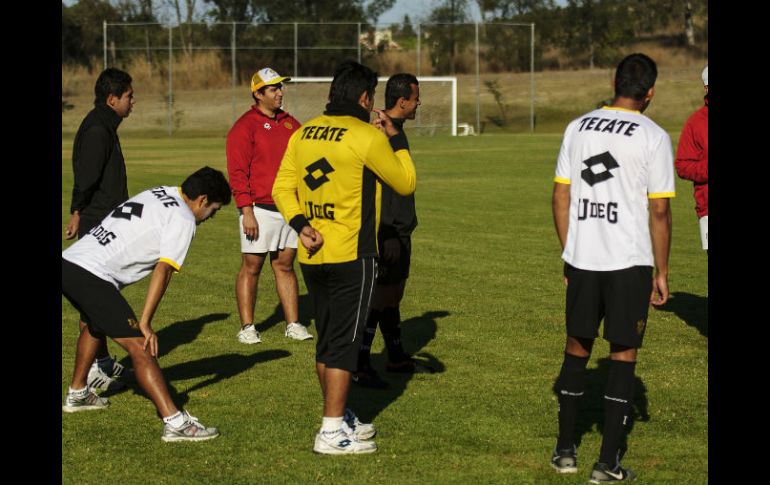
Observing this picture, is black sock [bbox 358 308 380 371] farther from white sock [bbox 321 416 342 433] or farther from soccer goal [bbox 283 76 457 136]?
soccer goal [bbox 283 76 457 136]

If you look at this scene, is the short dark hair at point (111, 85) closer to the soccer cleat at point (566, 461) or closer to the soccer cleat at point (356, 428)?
the soccer cleat at point (356, 428)

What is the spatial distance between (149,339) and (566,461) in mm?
2536

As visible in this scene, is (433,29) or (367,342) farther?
(433,29)

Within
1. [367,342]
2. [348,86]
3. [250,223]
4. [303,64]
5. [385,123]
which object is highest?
[303,64]

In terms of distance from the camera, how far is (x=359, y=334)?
6824 millimetres

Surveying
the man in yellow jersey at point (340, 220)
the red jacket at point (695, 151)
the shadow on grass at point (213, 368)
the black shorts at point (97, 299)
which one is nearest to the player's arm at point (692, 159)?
the red jacket at point (695, 151)

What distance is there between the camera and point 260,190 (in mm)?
10203

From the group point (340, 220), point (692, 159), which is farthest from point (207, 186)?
point (692, 159)

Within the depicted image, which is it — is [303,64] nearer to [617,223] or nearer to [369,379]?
[369,379]
